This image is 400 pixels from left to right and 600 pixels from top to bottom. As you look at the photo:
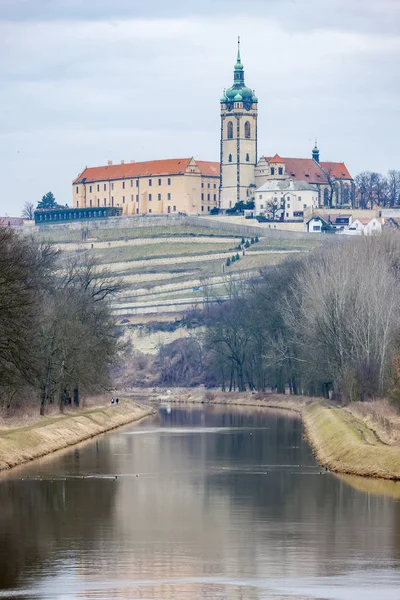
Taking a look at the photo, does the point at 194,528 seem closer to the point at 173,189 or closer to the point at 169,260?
the point at 169,260

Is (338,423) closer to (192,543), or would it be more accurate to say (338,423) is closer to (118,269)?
(192,543)

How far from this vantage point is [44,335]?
5594cm

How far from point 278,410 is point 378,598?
5395 centimetres

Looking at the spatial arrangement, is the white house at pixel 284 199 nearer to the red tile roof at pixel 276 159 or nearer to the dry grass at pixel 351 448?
the red tile roof at pixel 276 159

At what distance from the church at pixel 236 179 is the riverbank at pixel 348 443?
116 meters

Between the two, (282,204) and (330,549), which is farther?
(282,204)

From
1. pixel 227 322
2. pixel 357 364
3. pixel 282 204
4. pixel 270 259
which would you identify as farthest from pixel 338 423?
pixel 282 204

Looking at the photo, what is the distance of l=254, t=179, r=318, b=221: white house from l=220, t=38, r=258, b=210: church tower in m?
6.03

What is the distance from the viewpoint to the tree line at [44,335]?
42031 millimetres

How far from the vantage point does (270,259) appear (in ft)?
502

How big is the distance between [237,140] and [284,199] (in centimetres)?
1434

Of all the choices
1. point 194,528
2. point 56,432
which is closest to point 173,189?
point 56,432

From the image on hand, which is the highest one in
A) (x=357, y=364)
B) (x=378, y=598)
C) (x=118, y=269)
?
(x=118, y=269)

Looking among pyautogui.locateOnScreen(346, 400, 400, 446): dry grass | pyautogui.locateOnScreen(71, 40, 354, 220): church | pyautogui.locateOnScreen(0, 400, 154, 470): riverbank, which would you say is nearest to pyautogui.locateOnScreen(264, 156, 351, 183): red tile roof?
pyautogui.locateOnScreen(71, 40, 354, 220): church
